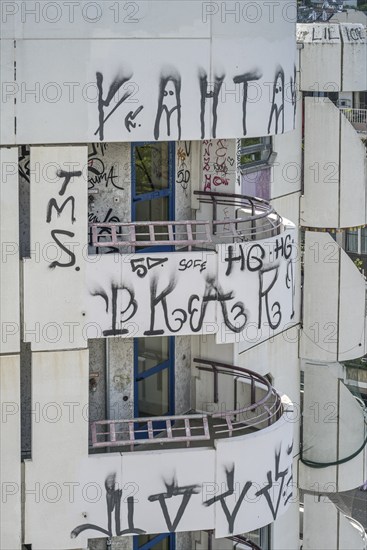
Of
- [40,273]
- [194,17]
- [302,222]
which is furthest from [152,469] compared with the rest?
[302,222]

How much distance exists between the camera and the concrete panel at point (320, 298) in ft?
104

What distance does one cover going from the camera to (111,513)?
73.8 feet

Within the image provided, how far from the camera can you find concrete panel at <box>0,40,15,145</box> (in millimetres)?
20922

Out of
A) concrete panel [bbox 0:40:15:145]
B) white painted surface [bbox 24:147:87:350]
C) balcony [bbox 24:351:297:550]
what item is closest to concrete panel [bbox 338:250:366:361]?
balcony [bbox 24:351:297:550]

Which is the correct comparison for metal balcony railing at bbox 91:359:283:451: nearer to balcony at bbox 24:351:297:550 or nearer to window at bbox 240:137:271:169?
balcony at bbox 24:351:297:550

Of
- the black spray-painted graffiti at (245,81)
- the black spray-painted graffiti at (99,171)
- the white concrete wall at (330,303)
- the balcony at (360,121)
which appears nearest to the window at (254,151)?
the white concrete wall at (330,303)

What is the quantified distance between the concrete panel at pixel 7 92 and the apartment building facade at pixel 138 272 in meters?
0.02

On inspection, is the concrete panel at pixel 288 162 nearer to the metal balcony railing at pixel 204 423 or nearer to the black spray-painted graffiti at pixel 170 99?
the metal balcony railing at pixel 204 423

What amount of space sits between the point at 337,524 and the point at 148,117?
45.3 feet

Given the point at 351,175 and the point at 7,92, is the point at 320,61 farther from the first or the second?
the point at 7,92

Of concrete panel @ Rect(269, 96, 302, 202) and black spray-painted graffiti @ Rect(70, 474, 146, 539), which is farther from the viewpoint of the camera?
concrete panel @ Rect(269, 96, 302, 202)

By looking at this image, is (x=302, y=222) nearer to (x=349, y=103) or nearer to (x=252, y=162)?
(x=252, y=162)

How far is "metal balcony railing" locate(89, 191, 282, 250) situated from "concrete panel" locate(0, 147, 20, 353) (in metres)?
1.20

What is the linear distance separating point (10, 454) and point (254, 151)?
916 centimetres
